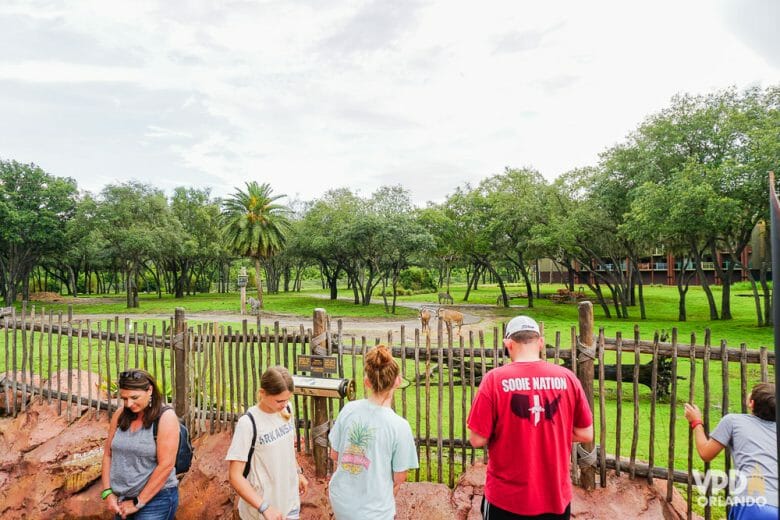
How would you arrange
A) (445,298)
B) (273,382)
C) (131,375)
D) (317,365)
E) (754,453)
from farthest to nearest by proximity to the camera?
(445,298) < (317,365) < (131,375) < (273,382) < (754,453)

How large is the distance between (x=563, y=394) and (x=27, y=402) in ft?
28.2

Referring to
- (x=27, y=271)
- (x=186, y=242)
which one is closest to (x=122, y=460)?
(x=186, y=242)

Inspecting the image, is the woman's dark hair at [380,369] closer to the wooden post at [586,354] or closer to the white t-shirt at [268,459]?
the white t-shirt at [268,459]

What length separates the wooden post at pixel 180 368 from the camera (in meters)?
6.10

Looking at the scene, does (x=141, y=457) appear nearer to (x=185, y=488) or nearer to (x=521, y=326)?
(x=185, y=488)

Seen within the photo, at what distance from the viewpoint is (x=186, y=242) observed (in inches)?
1540

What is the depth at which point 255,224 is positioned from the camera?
36.1 metres

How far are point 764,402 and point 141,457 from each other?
4.55m

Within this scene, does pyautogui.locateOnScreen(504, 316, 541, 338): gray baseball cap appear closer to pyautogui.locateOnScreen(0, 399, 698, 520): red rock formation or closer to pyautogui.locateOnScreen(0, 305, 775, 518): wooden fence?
pyautogui.locateOnScreen(0, 305, 775, 518): wooden fence

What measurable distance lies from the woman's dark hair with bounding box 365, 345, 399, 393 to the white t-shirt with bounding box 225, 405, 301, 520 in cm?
94

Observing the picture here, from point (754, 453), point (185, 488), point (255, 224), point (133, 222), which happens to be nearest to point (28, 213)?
point (133, 222)

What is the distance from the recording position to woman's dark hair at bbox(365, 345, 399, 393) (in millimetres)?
2760

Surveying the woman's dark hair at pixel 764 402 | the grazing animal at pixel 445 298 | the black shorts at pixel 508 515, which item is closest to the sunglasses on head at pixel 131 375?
the black shorts at pixel 508 515

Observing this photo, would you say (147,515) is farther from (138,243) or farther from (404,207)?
(404,207)
